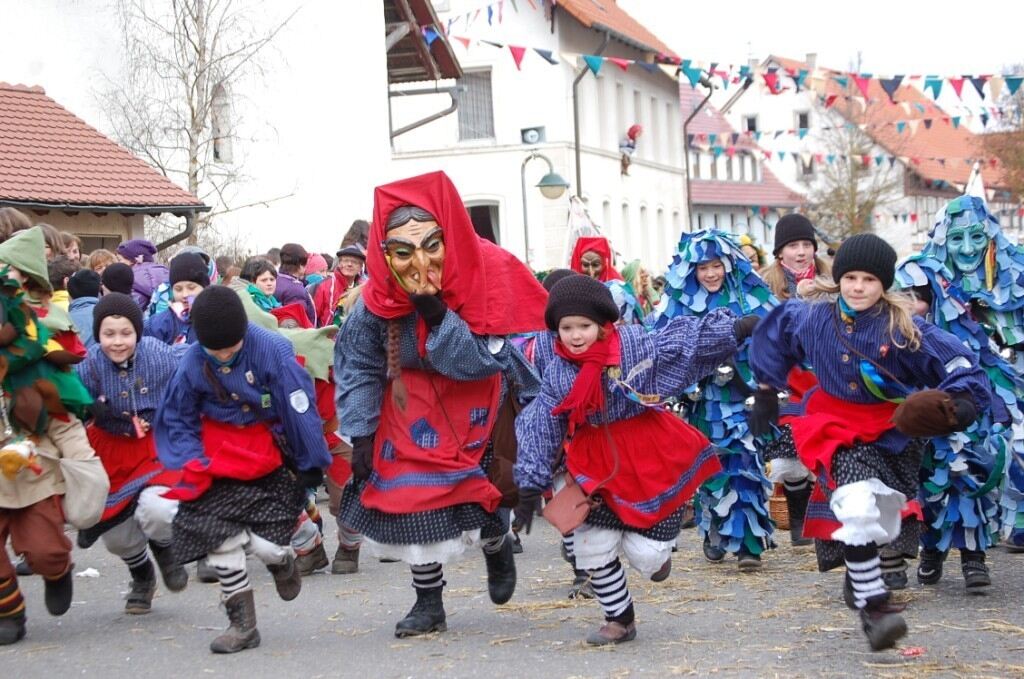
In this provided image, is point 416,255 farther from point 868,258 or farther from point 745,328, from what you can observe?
point 868,258

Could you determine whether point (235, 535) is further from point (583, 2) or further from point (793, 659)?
point (583, 2)

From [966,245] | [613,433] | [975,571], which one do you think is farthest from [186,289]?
[975,571]

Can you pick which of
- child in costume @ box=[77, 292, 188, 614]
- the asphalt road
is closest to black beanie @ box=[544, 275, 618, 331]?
the asphalt road

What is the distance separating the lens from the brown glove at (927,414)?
6215 millimetres

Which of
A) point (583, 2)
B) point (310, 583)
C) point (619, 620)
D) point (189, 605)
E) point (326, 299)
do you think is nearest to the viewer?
point (619, 620)

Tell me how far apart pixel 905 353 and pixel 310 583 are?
155 inches

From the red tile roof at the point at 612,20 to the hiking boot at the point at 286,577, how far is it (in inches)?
1169

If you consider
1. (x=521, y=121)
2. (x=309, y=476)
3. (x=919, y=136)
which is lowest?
(x=309, y=476)

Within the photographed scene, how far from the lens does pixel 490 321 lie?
23.9 feet

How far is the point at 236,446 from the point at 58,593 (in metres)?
1.39

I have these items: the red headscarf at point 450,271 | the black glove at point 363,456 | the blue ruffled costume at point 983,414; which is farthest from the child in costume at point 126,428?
the blue ruffled costume at point 983,414

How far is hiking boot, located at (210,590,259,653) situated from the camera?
713 cm

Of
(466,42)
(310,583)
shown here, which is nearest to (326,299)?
(310,583)

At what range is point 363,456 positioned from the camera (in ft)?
23.6
